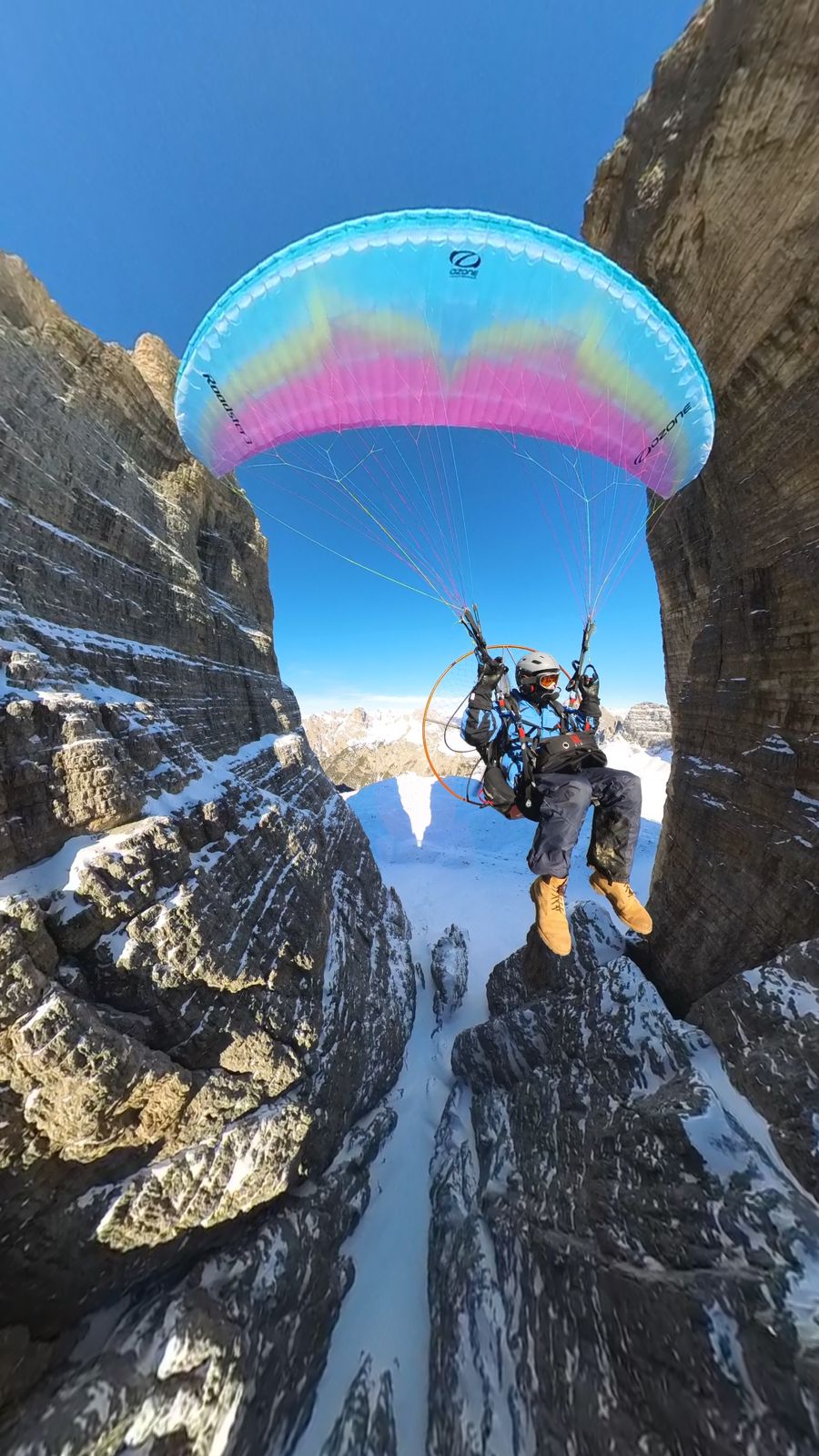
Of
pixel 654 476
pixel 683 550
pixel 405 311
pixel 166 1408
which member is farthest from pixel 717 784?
pixel 166 1408

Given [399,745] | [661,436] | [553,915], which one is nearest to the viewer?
[553,915]

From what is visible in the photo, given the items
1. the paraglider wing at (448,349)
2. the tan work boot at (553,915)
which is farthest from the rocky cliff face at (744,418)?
the tan work boot at (553,915)

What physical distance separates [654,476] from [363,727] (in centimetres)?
12775

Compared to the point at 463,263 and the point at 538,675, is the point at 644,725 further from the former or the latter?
the point at 463,263

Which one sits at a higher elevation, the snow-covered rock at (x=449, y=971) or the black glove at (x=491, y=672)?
the black glove at (x=491, y=672)

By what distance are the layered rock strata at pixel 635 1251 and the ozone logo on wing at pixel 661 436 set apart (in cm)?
716

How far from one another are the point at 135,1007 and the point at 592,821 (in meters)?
6.73

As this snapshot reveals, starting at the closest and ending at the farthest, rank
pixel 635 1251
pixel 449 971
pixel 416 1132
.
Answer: pixel 635 1251
pixel 416 1132
pixel 449 971

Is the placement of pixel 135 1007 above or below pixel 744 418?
below

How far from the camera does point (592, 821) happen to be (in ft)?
21.2

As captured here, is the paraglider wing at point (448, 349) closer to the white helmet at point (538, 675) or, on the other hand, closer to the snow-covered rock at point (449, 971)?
the white helmet at point (538, 675)

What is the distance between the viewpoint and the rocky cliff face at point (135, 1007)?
4738 millimetres

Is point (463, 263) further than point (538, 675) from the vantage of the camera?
No

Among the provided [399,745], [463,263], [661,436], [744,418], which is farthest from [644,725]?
[463,263]
